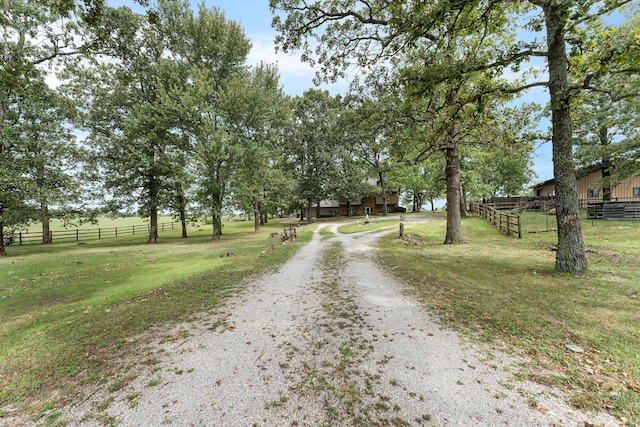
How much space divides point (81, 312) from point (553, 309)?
988 cm

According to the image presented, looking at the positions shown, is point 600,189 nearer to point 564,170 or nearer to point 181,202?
point 564,170

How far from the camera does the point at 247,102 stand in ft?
72.9

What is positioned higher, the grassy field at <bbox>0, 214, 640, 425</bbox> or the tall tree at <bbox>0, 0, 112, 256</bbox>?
the tall tree at <bbox>0, 0, 112, 256</bbox>

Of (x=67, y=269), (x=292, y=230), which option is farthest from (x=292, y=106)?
(x=67, y=269)

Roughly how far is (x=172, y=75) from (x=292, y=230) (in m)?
15.6

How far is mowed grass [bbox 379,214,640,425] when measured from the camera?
10.1 ft

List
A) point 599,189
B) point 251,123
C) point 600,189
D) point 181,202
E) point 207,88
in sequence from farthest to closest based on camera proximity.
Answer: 1. point 600,189
2. point 599,189
3. point 181,202
4. point 251,123
5. point 207,88

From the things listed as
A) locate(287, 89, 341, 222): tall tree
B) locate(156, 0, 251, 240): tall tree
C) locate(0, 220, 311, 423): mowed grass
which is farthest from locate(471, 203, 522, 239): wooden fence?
locate(287, 89, 341, 222): tall tree

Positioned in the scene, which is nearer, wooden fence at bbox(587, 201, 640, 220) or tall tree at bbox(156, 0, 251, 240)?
wooden fence at bbox(587, 201, 640, 220)

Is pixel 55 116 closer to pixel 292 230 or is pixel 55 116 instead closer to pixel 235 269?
pixel 292 230

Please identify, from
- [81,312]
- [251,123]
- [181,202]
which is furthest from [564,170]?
[181,202]

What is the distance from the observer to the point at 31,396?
3082 millimetres

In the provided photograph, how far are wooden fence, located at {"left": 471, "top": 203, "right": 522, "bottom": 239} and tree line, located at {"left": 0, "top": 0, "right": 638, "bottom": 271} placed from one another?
376 cm

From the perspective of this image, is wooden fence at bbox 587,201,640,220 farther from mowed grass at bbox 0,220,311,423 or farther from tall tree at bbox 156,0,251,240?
tall tree at bbox 156,0,251,240
